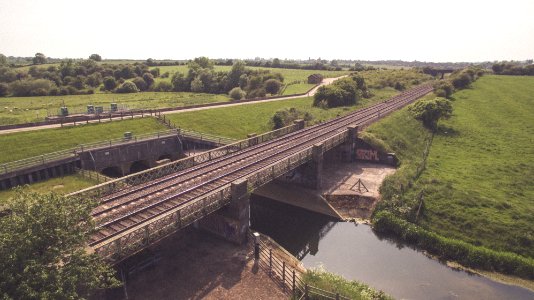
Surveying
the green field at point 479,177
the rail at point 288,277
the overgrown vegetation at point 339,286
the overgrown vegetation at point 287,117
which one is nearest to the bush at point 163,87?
the overgrown vegetation at point 287,117

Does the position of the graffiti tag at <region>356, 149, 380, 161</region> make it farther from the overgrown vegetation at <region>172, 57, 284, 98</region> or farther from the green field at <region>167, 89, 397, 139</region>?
the overgrown vegetation at <region>172, 57, 284, 98</region>

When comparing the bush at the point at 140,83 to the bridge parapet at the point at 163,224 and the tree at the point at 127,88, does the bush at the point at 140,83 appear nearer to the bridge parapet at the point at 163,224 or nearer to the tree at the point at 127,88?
the tree at the point at 127,88

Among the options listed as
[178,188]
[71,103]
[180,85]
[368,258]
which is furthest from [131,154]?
[180,85]

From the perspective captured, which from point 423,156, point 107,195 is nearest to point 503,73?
point 423,156

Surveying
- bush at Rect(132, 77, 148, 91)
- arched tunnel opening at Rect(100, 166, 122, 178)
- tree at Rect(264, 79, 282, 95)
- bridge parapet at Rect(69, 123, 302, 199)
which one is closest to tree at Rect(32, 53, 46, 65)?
bush at Rect(132, 77, 148, 91)

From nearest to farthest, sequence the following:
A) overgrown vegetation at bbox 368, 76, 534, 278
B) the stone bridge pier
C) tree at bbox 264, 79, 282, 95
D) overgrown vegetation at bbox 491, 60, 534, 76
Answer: the stone bridge pier
overgrown vegetation at bbox 368, 76, 534, 278
tree at bbox 264, 79, 282, 95
overgrown vegetation at bbox 491, 60, 534, 76

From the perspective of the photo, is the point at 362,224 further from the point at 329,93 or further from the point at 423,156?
the point at 329,93

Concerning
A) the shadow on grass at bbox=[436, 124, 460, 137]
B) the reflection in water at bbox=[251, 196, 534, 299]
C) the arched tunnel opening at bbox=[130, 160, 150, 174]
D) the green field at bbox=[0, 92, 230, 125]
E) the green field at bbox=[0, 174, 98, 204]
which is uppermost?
the green field at bbox=[0, 92, 230, 125]
